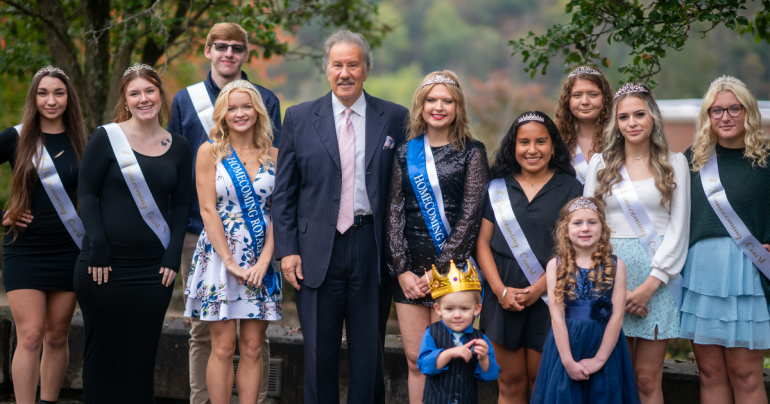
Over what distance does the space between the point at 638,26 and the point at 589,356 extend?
204 cm

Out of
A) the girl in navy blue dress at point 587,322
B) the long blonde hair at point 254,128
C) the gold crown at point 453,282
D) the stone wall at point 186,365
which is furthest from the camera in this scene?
the stone wall at point 186,365

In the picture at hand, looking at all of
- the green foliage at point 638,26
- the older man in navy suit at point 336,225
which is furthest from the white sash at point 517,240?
the green foliage at point 638,26

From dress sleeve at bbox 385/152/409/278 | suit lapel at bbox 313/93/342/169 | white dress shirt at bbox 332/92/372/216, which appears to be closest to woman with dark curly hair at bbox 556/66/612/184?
dress sleeve at bbox 385/152/409/278

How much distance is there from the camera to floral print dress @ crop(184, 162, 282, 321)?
3.39 m

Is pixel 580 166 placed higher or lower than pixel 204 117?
lower

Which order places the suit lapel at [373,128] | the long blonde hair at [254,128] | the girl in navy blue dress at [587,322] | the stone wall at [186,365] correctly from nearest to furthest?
the girl in navy blue dress at [587,322]
the suit lapel at [373,128]
the long blonde hair at [254,128]
the stone wall at [186,365]

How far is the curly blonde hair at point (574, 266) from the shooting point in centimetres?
302

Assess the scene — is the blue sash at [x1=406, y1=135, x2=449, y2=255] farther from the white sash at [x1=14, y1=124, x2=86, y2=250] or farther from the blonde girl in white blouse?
the white sash at [x1=14, y1=124, x2=86, y2=250]

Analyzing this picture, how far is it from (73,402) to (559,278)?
11.5 feet

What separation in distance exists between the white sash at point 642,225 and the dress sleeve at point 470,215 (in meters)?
0.65

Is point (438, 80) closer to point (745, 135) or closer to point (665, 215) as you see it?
point (665, 215)

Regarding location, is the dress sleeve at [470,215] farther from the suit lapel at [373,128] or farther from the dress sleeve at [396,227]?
the suit lapel at [373,128]

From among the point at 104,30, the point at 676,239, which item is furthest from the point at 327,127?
the point at 104,30

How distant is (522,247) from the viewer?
129 inches
